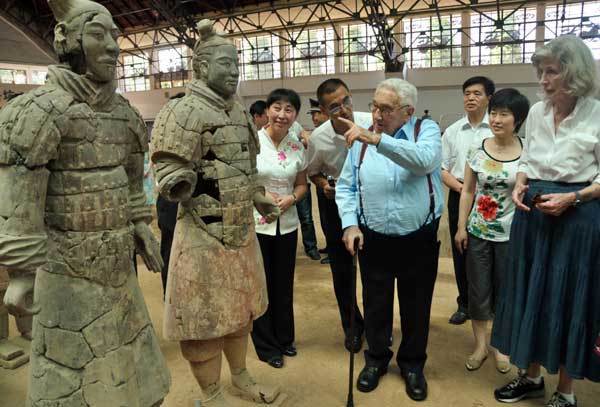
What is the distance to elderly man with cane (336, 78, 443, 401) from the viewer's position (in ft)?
7.79

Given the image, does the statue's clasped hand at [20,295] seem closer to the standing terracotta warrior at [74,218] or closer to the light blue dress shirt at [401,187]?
the standing terracotta warrior at [74,218]

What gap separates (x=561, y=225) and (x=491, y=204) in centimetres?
56

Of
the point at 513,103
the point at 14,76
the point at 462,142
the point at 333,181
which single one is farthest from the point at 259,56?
the point at 513,103

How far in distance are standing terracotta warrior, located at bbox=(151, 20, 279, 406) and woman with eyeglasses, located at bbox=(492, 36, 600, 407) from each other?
1391 mm

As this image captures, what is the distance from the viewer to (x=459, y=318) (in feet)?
12.0

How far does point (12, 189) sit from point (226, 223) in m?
0.89

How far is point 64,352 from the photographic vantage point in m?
1.61

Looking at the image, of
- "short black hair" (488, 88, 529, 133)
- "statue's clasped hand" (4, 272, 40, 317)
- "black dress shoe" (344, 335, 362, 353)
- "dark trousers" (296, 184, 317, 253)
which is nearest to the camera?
"statue's clasped hand" (4, 272, 40, 317)

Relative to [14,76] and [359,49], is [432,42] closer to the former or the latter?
[359,49]

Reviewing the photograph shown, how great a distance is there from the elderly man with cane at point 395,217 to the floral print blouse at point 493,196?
390 mm

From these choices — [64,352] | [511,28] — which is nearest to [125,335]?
[64,352]

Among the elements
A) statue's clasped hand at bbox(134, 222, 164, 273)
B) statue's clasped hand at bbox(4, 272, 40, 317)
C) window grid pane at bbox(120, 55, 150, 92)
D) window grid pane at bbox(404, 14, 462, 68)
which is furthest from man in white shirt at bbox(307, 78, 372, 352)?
window grid pane at bbox(120, 55, 150, 92)

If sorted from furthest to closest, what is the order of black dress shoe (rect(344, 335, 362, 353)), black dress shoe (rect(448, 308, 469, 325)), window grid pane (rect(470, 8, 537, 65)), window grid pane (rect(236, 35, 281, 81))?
window grid pane (rect(236, 35, 281, 81)), window grid pane (rect(470, 8, 537, 65)), black dress shoe (rect(448, 308, 469, 325)), black dress shoe (rect(344, 335, 362, 353))

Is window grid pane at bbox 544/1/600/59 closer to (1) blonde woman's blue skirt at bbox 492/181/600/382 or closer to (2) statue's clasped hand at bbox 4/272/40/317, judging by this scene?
(1) blonde woman's blue skirt at bbox 492/181/600/382
